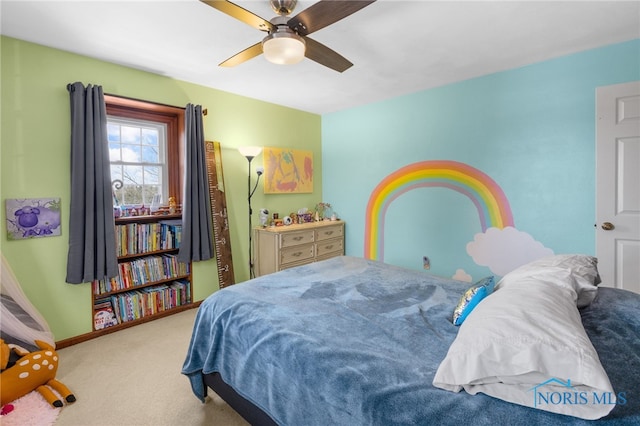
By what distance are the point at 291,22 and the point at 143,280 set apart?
2749 mm

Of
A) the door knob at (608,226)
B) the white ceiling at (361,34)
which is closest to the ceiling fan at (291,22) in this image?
the white ceiling at (361,34)

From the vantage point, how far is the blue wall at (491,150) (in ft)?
9.07

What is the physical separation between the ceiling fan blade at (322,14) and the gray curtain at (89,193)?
199cm

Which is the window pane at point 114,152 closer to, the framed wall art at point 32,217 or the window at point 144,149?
the window at point 144,149

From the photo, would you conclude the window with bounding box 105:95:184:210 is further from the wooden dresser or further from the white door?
the white door

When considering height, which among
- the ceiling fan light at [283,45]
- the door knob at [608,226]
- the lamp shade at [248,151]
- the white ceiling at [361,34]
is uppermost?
the white ceiling at [361,34]

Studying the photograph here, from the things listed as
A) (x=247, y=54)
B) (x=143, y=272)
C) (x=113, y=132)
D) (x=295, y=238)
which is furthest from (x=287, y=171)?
(x=247, y=54)

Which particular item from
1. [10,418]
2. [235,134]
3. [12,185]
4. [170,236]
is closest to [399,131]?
[235,134]

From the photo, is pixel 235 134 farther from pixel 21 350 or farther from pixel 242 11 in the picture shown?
pixel 21 350

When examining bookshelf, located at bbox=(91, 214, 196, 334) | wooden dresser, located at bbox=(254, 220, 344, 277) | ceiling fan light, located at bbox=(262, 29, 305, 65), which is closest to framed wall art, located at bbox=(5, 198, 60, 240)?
bookshelf, located at bbox=(91, 214, 196, 334)

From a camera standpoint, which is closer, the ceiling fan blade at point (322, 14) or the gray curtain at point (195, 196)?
the ceiling fan blade at point (322, 14)

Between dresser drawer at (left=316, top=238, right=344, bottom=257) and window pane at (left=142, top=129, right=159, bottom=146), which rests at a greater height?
window pane at (left=142, top=129, right=159, bottom=146)

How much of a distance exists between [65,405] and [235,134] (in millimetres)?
2909

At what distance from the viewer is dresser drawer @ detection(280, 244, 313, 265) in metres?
3.82
